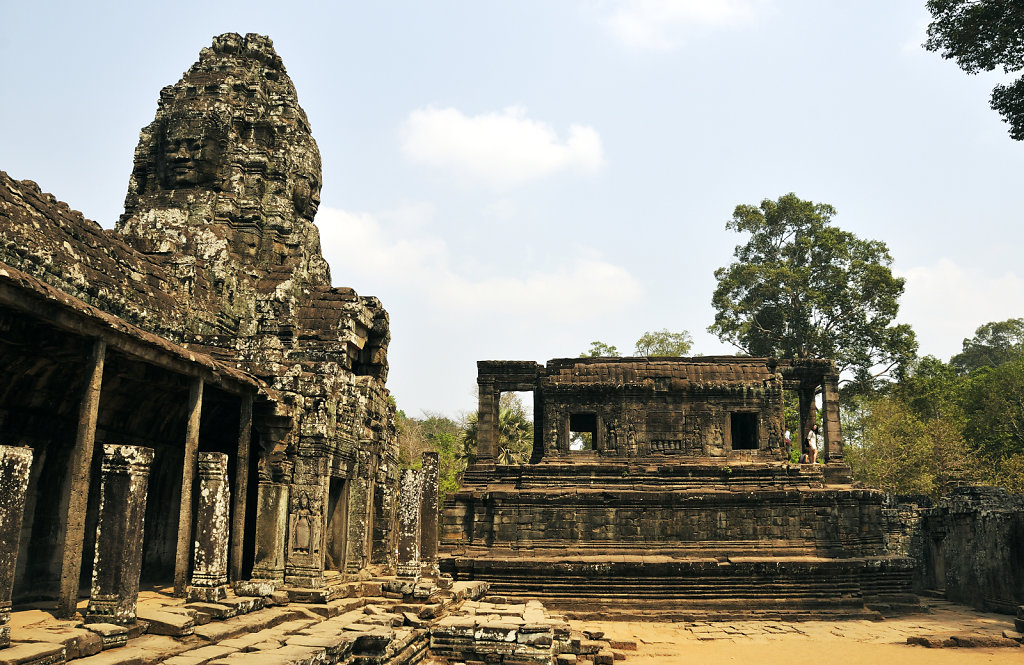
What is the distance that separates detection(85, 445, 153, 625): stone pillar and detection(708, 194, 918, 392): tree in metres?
34.6

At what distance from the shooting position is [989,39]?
19.0 meters

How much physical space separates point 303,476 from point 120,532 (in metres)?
3.93

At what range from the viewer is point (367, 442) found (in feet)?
44.2

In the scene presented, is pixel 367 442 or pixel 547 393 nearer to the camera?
pixel 367 442

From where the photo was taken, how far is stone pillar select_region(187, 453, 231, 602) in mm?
9234

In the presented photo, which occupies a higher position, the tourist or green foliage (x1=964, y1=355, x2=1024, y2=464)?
green foliage (x1=964, y1=355, x2=1024, y2=464)

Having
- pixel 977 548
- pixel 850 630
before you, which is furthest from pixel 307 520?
pixel 977 548

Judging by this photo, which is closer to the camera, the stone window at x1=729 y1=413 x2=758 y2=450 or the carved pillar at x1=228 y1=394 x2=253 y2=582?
the carved pillar at x1=228 y1=394 x2=253 y2=582

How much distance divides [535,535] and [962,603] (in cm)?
1116

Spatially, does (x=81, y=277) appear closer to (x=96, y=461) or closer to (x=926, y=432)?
(x=96, y=461)

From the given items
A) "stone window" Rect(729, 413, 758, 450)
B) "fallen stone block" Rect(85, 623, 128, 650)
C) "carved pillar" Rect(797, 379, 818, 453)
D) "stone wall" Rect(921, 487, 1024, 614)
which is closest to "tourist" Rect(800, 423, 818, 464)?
"carved pillar" Rect(797, 379, 818, 453)

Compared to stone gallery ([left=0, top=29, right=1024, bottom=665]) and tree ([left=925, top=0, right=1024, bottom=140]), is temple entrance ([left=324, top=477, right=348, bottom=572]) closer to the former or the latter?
stone gallery ([left=0, top=29, right=1024, bottom=665])

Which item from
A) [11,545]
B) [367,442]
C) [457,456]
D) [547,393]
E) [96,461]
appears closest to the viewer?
[11,545]

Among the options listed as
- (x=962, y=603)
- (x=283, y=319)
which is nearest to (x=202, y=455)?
(x=283, y=319)
